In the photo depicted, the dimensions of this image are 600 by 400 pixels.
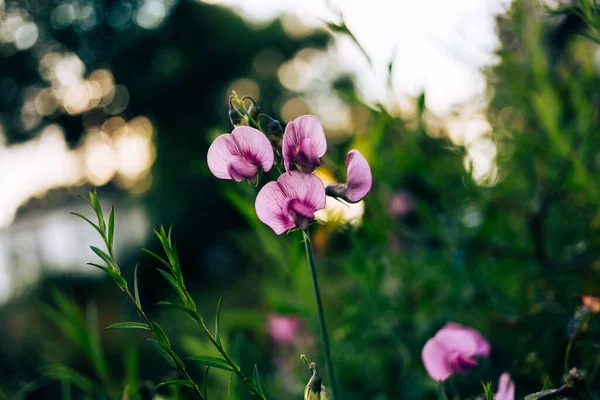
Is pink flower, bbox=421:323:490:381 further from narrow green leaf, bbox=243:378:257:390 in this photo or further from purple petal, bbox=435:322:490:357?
narrow green leaf, bbox=243:378:257:390

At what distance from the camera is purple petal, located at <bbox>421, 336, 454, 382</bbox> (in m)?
0.37

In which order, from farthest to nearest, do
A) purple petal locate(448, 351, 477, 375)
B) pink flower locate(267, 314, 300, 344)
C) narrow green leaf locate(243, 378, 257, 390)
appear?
pink flower locate(267, 314, 300, 344) → purple petal locate(448, 351, 477, 375) → narrow green leaf locate(243, 378, 257, 390)

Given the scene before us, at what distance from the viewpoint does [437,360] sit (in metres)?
0.37

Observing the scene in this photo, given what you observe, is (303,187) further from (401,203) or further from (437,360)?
(401,203)

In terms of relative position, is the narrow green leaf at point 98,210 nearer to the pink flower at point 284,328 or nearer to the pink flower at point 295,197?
the pink flower at point 295,197

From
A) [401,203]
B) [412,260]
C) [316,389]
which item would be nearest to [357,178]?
[316,389]

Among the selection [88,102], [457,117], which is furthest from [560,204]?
[88,102]

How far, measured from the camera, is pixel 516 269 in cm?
66

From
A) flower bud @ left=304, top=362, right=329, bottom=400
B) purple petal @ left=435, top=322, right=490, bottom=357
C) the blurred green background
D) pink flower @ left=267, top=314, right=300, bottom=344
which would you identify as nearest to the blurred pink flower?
the blurred green background

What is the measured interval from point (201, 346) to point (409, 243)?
0.35m

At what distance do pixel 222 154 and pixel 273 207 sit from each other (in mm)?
49

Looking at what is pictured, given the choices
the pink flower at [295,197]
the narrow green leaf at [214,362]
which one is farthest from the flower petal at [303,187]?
the narrow green leaf at [214,362]

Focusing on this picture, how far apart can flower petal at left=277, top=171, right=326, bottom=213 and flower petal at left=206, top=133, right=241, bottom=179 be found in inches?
1.6

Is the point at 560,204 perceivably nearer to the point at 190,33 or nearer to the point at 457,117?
the point at 457,117
